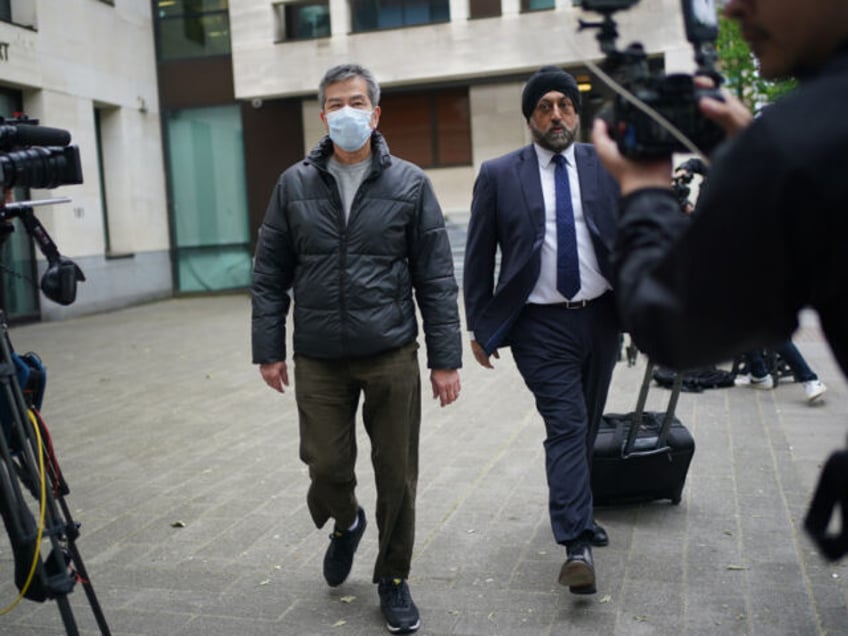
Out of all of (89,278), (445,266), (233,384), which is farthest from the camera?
(89,278)

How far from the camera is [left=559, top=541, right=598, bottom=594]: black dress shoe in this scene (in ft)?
13.0

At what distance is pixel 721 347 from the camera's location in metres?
1.56

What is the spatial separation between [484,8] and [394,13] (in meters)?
2.32

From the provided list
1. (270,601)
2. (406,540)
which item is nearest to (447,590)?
(406,540)

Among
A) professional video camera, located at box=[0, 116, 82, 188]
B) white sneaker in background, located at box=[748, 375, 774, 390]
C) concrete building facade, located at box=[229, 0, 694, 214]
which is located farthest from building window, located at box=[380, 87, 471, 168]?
professional video camera, located at box=[0, 116, 82, 188]

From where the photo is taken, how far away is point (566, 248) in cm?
441

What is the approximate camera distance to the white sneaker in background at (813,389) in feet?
26.8

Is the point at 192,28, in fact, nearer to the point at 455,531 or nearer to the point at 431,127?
the point at 431,127

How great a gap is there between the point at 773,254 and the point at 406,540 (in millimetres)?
2833

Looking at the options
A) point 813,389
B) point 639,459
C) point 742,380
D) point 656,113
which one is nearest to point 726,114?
point 656,113

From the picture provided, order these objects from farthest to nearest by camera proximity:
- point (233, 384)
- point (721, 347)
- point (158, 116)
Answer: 1. point (158, 116)
2. point (233, 384)
3. point (721, 347)

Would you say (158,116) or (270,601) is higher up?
(158,116)

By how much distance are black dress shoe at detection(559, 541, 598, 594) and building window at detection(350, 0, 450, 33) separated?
2015cm

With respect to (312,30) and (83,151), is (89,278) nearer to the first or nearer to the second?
(83,151)
